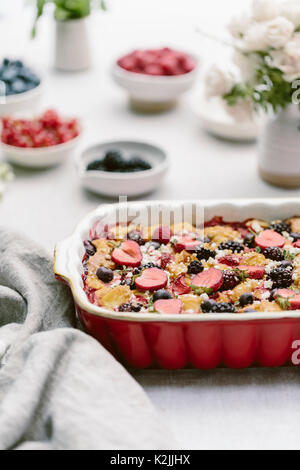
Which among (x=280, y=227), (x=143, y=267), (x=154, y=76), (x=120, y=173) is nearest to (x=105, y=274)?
(x=143, y=267)

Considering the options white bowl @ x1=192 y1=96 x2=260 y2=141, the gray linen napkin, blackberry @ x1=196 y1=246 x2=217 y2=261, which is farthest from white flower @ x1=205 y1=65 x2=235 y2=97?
the gray linen napkin

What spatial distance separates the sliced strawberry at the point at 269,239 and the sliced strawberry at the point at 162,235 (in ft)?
0.60

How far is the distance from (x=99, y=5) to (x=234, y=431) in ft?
5.91

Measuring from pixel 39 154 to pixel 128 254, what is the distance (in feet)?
2.07

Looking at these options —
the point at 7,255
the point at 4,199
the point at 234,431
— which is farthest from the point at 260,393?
the point at 4,199

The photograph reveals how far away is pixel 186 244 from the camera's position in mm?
1241

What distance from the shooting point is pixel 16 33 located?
288 cm

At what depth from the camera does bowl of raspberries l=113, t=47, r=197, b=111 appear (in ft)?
6.91

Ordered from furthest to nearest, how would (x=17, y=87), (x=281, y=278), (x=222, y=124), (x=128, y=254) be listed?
(x=17, y=87), (x=222, y=124), (x=128, y=254), (x=281, y=278)

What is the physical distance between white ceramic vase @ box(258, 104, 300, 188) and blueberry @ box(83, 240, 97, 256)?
2.15 feet

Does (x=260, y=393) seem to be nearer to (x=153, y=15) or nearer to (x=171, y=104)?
(x=171, y=104)

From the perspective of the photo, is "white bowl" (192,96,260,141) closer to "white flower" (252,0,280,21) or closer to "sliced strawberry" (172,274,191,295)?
"white flower" (252,0,280,21)

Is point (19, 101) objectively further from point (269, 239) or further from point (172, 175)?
point (269, 239)

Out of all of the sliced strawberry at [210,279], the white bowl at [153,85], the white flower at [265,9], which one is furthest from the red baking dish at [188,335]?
the white bowl at [153,85]
